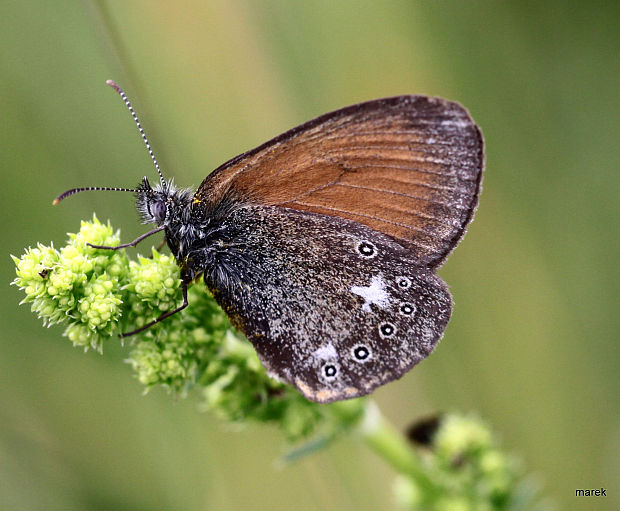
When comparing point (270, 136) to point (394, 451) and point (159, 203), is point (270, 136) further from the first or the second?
point (394, 451)

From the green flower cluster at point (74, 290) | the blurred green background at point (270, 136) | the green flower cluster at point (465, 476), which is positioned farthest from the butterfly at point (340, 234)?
the green flower cluster at point (465, 476)

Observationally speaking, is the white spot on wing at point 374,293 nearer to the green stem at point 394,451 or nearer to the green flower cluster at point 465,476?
the green stem at point 394,451

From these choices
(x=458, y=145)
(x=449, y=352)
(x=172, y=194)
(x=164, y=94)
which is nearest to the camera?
(x=458, y=145)

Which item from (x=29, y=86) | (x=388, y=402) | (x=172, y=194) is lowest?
(x=388, y=402)

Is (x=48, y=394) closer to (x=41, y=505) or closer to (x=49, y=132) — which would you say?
(x=41, y=505)

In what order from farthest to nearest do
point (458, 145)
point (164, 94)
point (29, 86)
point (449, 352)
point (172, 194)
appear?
point (449, 352), point (164, 94), point (29, 86), point (172, 194), point (458, 145)

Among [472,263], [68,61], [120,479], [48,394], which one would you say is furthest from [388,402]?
[68,61]
